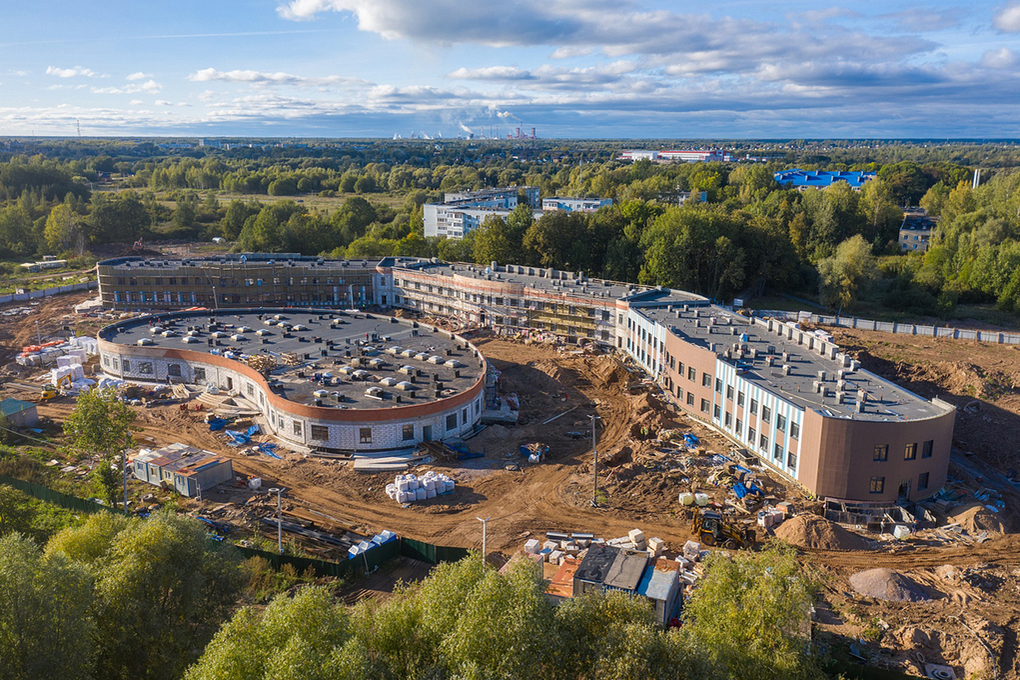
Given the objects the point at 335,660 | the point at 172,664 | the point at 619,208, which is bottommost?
the point at 172,664

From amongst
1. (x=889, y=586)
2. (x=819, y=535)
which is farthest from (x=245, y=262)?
(x=889, y=586)

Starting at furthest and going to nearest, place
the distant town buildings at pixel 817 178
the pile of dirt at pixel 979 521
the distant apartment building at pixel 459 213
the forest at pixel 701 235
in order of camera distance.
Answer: the distant town buildings at pixel 817 178 → the distant apartment building at pixel 459 213 → the forest at pixel 701 235 → the pile of dirt at pixel 979 521

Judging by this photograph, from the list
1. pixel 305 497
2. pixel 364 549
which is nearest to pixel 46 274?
pixel 305 497

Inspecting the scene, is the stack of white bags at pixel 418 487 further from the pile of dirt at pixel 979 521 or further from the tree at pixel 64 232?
the tree at pixel 64 232

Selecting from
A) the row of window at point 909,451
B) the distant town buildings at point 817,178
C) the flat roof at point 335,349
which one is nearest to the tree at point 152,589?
the flat roof at point 335,349

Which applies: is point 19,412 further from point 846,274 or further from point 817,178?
point 817,178

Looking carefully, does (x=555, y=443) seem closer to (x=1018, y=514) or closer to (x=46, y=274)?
(x=1018, y=514)

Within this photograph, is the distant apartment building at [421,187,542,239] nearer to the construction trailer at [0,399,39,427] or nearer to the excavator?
the excavator
